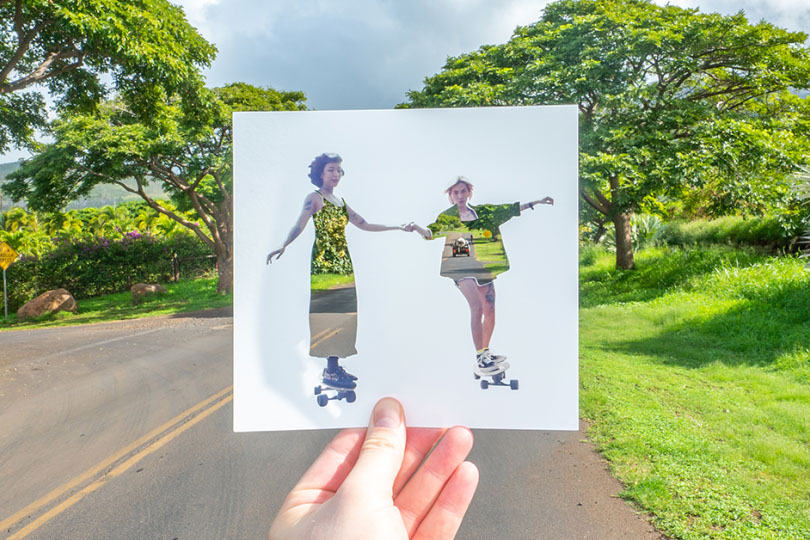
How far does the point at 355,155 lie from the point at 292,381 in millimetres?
789

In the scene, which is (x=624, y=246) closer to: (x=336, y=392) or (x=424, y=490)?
(x=424, y=490)

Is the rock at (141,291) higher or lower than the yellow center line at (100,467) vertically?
higher

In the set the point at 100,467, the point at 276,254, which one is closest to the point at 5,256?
the point at 100,467

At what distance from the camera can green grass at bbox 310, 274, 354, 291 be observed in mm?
1771

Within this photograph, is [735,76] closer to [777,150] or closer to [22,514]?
[777,150]

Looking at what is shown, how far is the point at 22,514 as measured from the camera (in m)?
3.61

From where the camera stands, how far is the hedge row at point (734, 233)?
534 inches

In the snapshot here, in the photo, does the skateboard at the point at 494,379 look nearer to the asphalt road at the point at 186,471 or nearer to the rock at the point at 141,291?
the asphalt road at the point at 186,471

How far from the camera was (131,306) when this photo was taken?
17109mm

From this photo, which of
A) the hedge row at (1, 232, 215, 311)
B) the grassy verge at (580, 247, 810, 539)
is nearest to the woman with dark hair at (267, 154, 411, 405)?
the grassy verge at (580, 247, 810, 539)

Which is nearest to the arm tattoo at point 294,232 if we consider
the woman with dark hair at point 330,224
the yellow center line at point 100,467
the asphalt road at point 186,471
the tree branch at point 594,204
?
the woman with dark hair at point 330,224

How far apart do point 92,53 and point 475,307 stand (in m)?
10.8

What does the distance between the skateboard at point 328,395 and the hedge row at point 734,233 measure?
44.3ft

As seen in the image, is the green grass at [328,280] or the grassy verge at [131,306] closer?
the green grass at [328,280]
